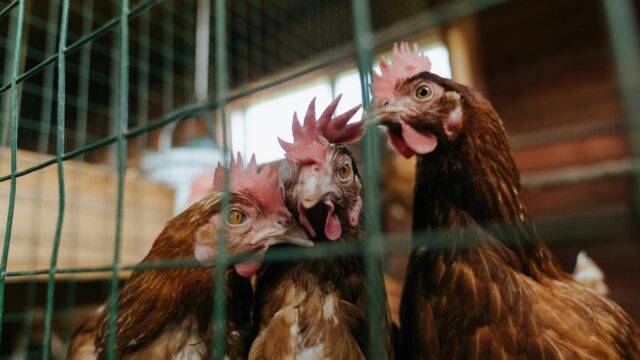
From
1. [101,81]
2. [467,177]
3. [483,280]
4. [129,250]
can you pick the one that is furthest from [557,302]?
[101,81]

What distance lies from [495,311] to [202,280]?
1.76ft

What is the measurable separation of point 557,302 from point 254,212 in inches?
22.2

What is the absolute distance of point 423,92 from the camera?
0.82 metres

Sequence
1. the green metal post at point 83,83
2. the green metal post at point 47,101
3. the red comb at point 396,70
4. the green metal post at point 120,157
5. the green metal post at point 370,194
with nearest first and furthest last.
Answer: the green metal post at point 370,194
the green metal post at point 120,157
the red comb at point 396,70
the green metal post at point 47,101
the green metal post at point 83,83

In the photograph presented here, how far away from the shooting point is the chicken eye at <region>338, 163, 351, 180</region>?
2.51ft

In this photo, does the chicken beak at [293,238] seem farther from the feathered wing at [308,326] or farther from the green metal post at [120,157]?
the green metal post at [120,157]

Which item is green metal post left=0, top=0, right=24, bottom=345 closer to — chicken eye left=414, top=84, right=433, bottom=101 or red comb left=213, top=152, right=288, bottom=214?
red comb left=213, top=152, right=288, bottom=214

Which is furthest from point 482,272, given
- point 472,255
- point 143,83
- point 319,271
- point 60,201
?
point 143,83

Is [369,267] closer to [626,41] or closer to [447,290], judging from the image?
[626,41]

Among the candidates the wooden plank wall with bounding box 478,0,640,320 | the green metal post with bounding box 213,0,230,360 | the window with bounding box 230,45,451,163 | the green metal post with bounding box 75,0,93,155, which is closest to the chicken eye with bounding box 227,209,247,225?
the green metal post with bounding box 213,0,230,360

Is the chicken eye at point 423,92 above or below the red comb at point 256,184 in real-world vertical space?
above

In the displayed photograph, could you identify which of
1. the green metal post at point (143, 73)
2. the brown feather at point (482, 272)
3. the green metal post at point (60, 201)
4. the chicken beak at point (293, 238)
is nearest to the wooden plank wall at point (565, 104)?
the brown feather at point (482, 272)

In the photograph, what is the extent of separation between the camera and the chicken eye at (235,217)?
785 mm

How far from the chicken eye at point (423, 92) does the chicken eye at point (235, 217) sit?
42cm
